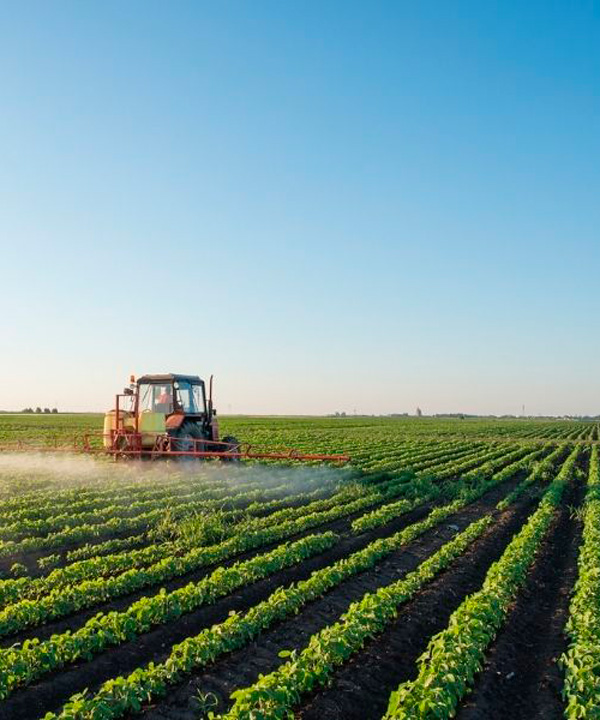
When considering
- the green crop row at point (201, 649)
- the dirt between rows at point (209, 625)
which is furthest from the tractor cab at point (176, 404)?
the green crop row at point (201, 649)

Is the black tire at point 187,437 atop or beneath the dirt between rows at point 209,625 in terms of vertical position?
atop

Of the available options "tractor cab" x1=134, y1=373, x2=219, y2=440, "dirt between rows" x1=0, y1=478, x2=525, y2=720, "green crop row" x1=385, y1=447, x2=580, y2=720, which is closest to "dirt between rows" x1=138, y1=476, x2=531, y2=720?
"dirt between rows" x1=0, y1=478, x2=525, y2=720

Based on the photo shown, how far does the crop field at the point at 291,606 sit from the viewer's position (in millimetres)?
5738

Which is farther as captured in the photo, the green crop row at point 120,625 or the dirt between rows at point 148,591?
the dirt between rows at point 148,591

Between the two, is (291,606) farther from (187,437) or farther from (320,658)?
(187,437)

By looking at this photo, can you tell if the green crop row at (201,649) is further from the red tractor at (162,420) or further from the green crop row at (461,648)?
the red tractor at (162,420)

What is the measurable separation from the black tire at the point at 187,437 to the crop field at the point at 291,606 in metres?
1.89

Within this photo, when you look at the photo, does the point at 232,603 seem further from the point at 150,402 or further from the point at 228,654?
the point at 150,402

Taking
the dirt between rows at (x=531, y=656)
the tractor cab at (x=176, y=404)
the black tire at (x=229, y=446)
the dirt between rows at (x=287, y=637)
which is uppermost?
the tractor cab at (x=176, y=404)

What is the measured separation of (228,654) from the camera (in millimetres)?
6688

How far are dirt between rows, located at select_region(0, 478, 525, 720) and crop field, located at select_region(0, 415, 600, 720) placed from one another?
0.9 inches

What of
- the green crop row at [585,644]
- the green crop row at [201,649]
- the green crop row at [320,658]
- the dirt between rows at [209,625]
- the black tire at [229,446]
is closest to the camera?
the green crop row at [320,658]

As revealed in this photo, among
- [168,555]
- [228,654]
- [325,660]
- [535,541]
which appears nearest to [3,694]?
[228,654]

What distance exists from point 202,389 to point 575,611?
44.1 ft
